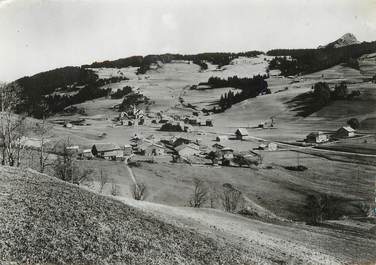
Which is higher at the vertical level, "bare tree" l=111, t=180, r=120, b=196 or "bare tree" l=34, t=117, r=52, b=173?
"bare tree" l=34, t=117, r=52, b=173

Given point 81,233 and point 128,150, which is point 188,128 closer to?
point 128,150

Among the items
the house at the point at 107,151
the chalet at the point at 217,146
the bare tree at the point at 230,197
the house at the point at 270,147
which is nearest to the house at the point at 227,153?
the chalet at the point at 217,146


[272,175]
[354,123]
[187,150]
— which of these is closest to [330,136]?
[354,123]

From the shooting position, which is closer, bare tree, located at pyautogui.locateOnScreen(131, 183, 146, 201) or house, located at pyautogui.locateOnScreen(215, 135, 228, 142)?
bare tree, located at pyautogui.locateOnScreen(131, 183, 146, 201)

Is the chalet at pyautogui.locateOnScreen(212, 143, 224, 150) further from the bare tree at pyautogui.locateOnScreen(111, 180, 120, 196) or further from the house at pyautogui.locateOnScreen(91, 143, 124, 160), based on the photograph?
the bare tree at pyautogui.locateOnScreen(111, 180, 120, 196)

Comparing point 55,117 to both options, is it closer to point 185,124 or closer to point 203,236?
point 185,124

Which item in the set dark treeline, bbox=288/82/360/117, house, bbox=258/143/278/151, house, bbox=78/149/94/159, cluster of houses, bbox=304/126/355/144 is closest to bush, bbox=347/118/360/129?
cluster of houses, bbox=304/126/355/144

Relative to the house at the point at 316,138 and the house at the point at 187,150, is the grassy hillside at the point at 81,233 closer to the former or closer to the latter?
the house at the point at 187,150
